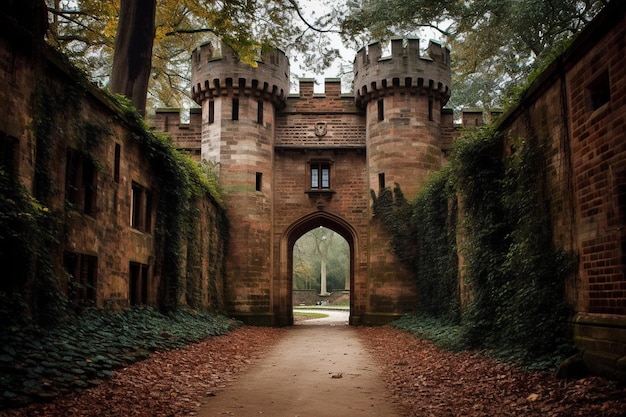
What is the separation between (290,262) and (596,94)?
54.4 ft

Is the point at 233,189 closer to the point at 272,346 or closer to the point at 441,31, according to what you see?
the point at 272,346

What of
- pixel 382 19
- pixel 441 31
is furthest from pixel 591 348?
pixel 441 31

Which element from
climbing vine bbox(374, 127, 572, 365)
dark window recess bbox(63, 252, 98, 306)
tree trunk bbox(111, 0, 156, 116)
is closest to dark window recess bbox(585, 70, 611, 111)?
climbing vine bbox(374, 127, 572, 365)

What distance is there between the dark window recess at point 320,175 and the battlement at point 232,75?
297cm

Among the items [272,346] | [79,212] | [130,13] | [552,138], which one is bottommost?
[272,346]

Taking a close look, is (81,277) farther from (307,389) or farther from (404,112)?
(404,112)

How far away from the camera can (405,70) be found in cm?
2161

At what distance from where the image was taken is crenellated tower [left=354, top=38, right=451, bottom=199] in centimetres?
2152

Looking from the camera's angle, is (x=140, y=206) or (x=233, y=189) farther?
(x=233, y=189)

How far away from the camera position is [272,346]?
1360 cm

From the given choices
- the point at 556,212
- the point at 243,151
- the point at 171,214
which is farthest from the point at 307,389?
the point at 243,151

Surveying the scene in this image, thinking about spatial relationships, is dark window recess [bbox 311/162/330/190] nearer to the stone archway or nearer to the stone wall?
the stone archway

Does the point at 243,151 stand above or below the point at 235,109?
below

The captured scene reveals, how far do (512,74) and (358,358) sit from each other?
18.1 metres
